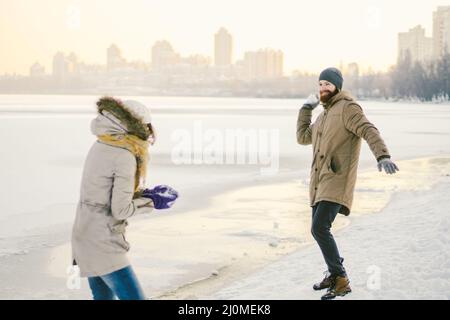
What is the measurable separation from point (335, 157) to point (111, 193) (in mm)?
1864

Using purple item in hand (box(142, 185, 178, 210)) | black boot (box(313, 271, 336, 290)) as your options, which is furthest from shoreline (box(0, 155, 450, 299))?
purple item in hand (box(142, 185, 178, 210))

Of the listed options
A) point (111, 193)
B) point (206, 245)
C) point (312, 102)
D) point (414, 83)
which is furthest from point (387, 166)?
point (414, 83)

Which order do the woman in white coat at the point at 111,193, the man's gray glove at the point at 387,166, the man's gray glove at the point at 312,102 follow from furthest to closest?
the man's gray glove at the point at 312,102 < the man's gray glove at the point at 387,166 < the woman in white coat at the point at 111,193

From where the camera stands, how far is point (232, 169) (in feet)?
50.4

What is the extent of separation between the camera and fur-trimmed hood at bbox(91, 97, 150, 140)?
3.18 m

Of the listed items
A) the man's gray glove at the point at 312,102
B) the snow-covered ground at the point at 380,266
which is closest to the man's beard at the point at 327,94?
the man's gray glove at the point at 312,102

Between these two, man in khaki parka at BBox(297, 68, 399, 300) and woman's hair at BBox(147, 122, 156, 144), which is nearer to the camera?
woman's hair at BBox(147, 122, 156, 144)

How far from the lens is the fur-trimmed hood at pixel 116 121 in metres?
3.18

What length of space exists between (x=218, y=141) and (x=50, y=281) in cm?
1808

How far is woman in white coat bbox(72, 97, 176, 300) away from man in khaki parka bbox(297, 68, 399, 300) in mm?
1610

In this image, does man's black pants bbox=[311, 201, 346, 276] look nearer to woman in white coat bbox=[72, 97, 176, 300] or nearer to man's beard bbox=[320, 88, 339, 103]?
man's beard bbox=[320, 88, 339, 103]

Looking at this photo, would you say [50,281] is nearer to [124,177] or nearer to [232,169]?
[124,177]

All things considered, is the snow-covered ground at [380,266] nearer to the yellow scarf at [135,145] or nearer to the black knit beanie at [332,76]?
the black knit beanie at [332,76]

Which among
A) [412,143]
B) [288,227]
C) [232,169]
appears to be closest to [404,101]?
[412,143]
